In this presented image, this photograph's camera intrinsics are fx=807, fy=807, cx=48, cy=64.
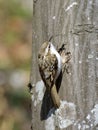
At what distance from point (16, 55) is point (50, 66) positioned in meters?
4.32

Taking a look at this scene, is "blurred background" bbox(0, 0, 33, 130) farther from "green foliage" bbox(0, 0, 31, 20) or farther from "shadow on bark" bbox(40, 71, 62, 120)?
"shadow on bark" bbox(40, 71, 62, 120)

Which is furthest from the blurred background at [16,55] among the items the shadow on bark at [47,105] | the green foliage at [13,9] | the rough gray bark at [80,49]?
the rough gray bark at [80,49]

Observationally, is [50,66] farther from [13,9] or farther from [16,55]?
[13,9]

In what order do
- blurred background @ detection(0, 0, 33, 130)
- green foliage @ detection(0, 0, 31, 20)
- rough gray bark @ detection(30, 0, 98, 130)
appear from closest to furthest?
1. rough gray bark @ detection(30, 0, 98, 130)
2. blurred background @ detection(0, 0, 33, 130)
3. green foliage @ detection(0, 0, 31, 20)

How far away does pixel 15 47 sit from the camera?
334 inches

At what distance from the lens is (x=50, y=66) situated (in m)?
4.09

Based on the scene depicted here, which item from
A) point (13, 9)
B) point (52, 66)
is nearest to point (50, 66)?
point (52, 66)

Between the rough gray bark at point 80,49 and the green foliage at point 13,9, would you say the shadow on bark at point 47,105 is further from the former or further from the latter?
the green foliage at point 13,9

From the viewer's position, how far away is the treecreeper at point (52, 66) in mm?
4004

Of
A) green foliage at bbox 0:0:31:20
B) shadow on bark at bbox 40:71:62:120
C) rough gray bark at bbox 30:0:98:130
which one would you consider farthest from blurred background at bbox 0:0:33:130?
rough gray bark at bbox 30:0:98:130

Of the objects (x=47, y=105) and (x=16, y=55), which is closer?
(x=47, y=105)

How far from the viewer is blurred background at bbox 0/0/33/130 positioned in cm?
757

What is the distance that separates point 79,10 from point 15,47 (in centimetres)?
452

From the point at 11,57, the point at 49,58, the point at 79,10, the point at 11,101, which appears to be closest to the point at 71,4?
the point at 79,10
